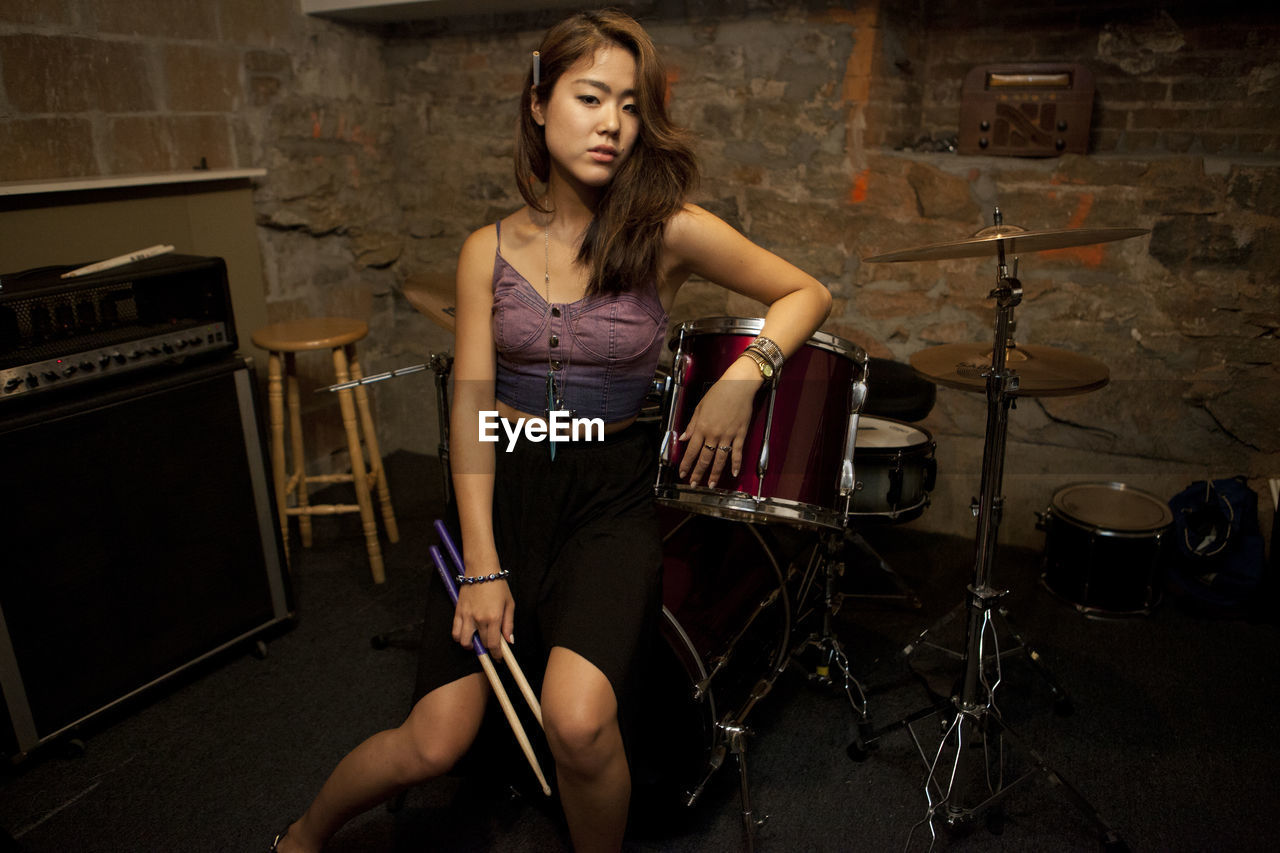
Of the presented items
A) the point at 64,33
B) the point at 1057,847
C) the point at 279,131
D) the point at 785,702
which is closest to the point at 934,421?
the point at 785,702

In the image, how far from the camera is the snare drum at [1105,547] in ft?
7.89

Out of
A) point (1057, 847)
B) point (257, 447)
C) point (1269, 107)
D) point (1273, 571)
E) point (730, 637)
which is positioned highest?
point (1269, 107)

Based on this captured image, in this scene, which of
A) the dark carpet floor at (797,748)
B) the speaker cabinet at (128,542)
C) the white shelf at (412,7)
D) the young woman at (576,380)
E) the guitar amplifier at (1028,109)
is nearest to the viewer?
the young woman at (576,380)

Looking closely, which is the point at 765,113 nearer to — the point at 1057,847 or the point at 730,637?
the point at 730,637

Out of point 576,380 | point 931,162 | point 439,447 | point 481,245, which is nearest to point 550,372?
point 576,380

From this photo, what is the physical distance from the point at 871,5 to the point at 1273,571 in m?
1.89

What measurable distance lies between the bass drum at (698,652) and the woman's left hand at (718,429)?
0.64 ft

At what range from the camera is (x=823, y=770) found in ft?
6.39

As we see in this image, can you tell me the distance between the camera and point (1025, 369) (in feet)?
6.15

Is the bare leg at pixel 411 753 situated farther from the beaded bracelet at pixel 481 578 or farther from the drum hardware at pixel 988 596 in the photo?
the drum hardware at pixel 988 596

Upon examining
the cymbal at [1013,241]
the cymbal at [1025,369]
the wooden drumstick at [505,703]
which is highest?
the cymbal at [1013,241]

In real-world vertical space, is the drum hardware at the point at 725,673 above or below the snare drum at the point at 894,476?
below

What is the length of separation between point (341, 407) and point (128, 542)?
777 mm

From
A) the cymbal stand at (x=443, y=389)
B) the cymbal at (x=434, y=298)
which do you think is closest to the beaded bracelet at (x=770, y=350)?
the cymbal at (x=434, y=298)
